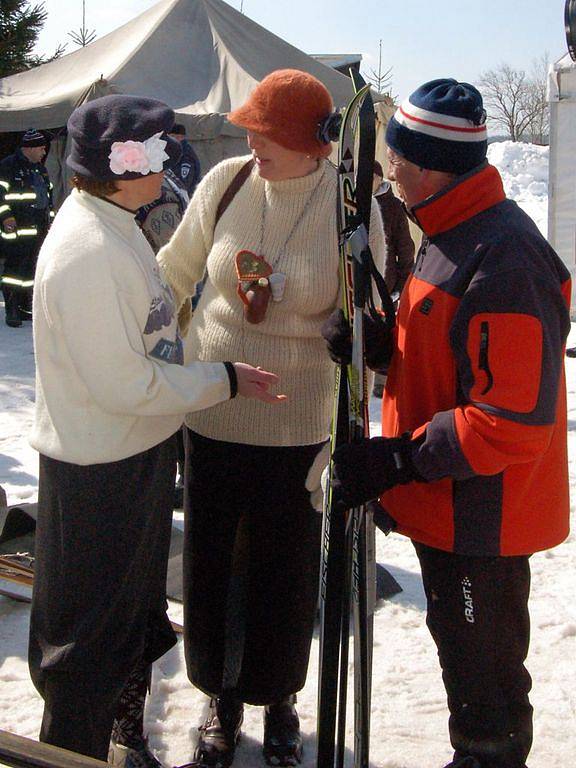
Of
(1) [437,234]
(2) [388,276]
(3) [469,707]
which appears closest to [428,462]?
(1) [437,234]

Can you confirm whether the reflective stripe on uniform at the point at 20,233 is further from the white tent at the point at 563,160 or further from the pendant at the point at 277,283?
the pendant at the point at 277,283

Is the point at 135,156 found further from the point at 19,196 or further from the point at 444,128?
the point at 19,196

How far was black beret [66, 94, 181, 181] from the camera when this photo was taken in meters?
1.84

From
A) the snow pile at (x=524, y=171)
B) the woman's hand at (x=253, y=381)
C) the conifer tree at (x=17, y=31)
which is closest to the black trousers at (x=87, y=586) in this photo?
the woman's hand at (x=253, y=381)

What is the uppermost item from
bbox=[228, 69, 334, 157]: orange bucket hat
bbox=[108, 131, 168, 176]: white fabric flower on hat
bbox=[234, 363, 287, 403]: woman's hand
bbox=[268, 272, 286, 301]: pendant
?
bbox=[228, 69, 334, 157]: orange bucket hat

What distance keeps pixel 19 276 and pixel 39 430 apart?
720cm

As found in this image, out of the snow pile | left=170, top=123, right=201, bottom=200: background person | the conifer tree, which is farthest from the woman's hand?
the snow pile

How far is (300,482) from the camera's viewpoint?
232 cm

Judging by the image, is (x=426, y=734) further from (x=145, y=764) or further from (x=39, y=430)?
(x=39, y=430)

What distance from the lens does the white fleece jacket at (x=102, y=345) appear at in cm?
178

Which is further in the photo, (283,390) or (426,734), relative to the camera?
(426,734)

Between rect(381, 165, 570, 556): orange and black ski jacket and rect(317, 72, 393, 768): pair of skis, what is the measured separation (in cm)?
10

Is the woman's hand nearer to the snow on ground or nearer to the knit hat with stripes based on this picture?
the knit hat with stripes

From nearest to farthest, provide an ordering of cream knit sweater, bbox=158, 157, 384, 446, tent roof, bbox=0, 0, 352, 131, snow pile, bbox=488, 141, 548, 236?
cream knit sweater, bbox=158, 157, 384, 446 < tent roof, bbox=0, 0, 352, 131 < snow pile, bbox=488, 141, 548, 236
